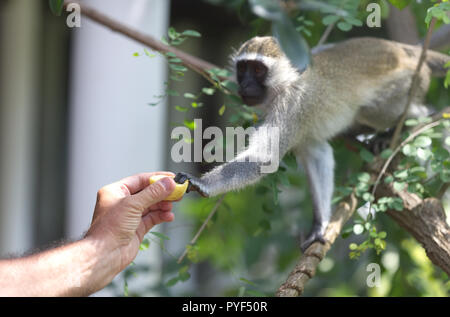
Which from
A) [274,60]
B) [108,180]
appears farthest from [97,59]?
[274,60]

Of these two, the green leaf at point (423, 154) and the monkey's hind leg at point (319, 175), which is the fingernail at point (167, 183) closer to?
the green leaf at point (423, 154)

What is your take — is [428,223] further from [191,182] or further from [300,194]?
[300,194]

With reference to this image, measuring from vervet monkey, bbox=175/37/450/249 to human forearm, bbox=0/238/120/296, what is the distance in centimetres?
110

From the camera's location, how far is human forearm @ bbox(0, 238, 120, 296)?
2256mm

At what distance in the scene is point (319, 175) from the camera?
4.12 metres

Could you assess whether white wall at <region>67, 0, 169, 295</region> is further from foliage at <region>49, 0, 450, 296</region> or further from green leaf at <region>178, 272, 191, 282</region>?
green leaf at <region>178, 272, 191, 282</region>

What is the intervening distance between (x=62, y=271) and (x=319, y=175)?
7.39ft

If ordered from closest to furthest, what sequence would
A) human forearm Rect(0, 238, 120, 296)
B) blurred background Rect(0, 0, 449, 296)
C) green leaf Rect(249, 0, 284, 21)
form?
A: green leaf Rect(249, 0, 284, 21), human forearm Rect(0, 238, 120, 296), blurred background Rect(0, 0, 449, 296)

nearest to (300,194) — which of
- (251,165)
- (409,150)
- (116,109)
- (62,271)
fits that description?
(116,109)

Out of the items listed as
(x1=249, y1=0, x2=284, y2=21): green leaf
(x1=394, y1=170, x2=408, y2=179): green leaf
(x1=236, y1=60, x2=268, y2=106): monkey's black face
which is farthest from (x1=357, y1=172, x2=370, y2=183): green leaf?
(x1=249, y1=0, x2=284, y2=21): green leaf

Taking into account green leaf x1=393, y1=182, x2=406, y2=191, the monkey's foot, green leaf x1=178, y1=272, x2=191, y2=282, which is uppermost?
green leaf x1=393, y1=182, x2=406, y2=191
